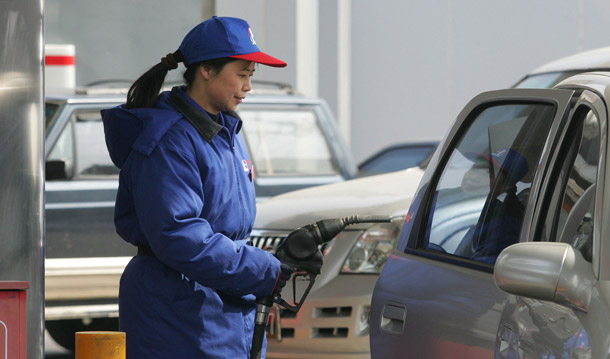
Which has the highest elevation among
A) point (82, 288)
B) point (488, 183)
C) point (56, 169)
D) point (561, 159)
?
point (561, 159)

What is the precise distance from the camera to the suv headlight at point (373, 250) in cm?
620

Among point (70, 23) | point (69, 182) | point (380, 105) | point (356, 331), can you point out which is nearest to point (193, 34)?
point (356, 331)

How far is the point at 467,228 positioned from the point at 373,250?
8.29ft

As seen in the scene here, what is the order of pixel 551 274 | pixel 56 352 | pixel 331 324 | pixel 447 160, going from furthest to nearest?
1. pixel 56 352
2. pixel 331 324
3. pixel 447 160
4. pixel 551 274

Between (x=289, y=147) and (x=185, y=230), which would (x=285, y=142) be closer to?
(x=289, y=147)

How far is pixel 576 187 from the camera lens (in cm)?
322

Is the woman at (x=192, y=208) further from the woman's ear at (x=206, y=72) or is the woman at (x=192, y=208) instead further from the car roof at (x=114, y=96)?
the car roof at (x=114, y=96)

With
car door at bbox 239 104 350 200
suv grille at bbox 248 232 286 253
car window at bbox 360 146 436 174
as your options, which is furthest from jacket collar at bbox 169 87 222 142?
car window at bbox 360 146 436 174

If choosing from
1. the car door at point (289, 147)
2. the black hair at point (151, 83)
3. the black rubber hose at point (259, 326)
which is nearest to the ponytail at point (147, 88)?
the black hair at point (151, 83)

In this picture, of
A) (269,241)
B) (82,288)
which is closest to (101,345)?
(269,241)

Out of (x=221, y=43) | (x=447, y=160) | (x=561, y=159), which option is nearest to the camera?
(x=561, y=159)

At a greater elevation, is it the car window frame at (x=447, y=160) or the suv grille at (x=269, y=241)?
the car window frame at (x=447, y=160)

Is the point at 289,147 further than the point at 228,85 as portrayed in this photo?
Yes

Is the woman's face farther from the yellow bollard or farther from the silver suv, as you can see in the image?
the silver suv
